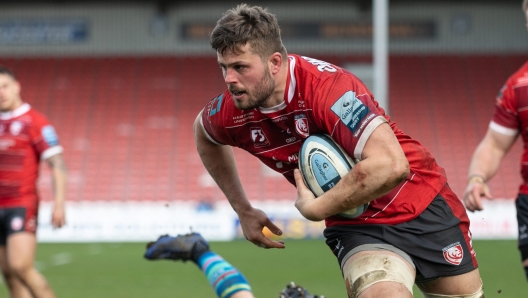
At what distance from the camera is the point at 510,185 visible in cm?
1959

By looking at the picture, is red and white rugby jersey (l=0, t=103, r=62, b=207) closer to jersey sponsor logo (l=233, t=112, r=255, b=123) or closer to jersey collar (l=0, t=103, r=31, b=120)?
jersey collar (l=0, t=103, r=31, b=120)

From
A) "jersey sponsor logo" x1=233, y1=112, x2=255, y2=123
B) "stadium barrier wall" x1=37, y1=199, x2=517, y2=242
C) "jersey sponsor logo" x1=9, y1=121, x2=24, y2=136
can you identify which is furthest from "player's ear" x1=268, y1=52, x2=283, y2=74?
"stadium barrier wall" x1=37, y1=199, x2=517, y2=242

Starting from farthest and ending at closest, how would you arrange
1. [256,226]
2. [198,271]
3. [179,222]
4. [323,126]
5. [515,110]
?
[179,222], [198,271], [515,110], [256,226], [323,126]

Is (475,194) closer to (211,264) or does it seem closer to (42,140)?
(211,264)

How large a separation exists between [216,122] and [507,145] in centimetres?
206

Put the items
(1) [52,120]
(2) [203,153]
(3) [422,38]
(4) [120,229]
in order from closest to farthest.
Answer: (2) [203,153]
(4) [120,229]
(1) [52,120]
(3) [422,38]

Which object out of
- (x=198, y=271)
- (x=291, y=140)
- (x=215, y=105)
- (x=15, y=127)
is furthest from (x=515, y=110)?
(x=198, y=271)

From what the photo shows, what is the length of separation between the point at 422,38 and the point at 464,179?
5.54m

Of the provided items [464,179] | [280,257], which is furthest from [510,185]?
[280,257]

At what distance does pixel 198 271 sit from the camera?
1123 cm

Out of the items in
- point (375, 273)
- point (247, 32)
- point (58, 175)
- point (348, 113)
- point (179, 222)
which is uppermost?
point (247, 32)

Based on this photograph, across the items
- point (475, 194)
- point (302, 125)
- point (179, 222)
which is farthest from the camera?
point (179, 222)

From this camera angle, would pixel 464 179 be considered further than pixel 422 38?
No

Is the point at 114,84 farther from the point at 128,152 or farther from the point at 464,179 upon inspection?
the point at 464,179
